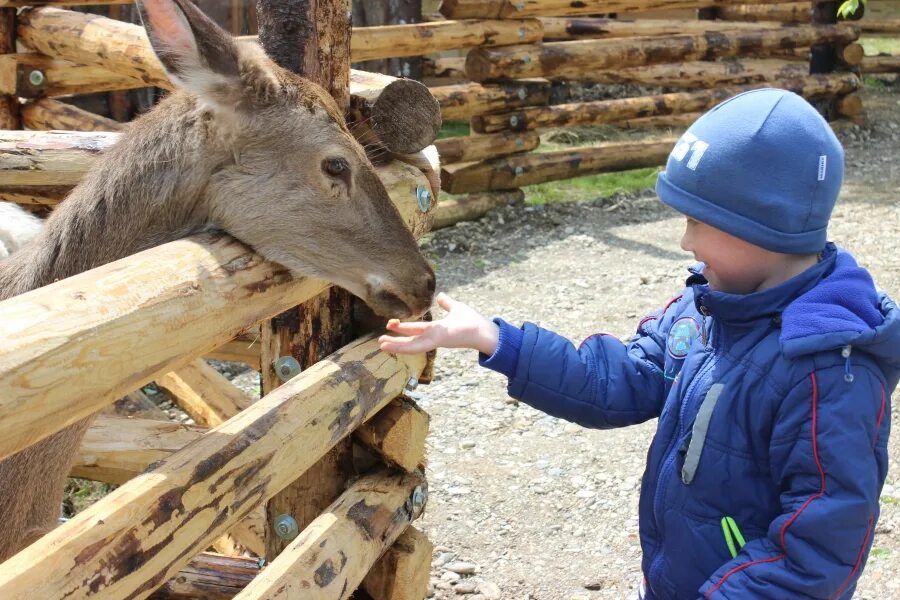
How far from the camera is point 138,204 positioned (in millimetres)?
2896

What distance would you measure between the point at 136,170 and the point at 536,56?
24.9 feet

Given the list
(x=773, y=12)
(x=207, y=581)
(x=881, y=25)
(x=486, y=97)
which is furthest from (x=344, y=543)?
(x=881, y=25)

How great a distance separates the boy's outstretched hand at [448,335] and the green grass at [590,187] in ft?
24.5

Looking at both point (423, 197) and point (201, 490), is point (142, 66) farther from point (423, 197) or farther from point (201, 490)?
point (201, 490)

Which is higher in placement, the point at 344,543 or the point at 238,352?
the point at 344,543

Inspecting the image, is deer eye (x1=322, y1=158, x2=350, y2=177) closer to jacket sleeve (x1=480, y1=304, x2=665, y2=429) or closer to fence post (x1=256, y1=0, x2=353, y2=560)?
fence post (x1=256, y1=0, x2=353, y2=560)

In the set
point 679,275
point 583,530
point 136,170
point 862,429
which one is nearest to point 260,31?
point 136,170

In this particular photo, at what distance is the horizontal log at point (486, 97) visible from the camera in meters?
9.59

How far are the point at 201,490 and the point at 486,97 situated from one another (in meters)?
7.99

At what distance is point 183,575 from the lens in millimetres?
3592

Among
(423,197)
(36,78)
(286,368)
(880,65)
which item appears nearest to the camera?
(286,368)

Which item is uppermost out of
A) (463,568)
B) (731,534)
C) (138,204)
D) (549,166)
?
(138,204)

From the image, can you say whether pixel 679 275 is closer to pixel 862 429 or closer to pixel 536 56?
pixel 536 56

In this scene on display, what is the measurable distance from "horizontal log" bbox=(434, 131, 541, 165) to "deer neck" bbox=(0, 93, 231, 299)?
656cm
